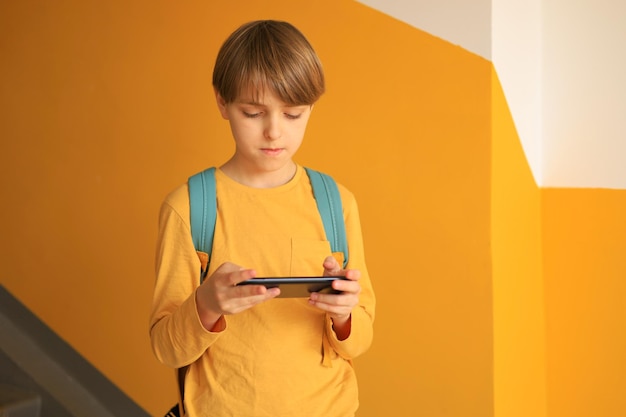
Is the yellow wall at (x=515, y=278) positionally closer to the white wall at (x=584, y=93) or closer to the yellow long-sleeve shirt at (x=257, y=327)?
the white wall at (x=584, y=93)

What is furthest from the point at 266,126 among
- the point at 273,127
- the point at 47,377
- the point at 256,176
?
the point at 47,377

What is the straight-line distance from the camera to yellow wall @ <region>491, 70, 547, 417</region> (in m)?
2.21

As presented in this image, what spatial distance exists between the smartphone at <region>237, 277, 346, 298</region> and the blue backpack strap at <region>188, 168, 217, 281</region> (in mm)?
208

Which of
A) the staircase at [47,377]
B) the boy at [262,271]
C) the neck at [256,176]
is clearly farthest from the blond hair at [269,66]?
the staircase at [47,377]

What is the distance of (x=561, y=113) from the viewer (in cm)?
241

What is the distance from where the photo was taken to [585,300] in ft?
7.76

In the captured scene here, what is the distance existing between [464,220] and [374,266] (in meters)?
0.29

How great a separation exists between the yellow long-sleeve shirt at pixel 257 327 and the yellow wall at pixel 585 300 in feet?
3.49

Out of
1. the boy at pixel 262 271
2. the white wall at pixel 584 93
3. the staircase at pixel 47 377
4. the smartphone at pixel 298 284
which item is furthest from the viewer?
the staircase at pixel 47 377

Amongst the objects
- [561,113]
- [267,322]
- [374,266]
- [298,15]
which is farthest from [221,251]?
[561,113]

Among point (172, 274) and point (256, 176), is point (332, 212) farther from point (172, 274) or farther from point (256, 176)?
point (172, 274)

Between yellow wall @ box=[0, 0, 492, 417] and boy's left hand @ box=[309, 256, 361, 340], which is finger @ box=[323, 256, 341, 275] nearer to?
boy's left hand @ box=[309, 256, 361, 340]

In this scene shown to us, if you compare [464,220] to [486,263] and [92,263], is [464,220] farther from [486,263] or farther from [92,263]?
[92,263]

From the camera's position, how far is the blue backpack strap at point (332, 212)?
1.53m
